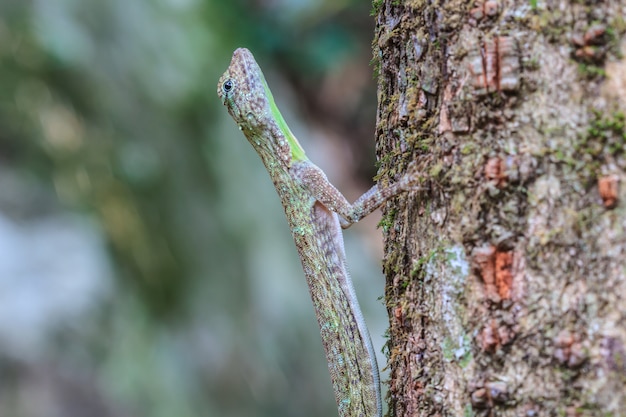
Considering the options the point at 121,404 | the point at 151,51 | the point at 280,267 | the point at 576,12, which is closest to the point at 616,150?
the point at 576,12

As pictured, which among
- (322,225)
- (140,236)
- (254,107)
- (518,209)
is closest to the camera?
(518,209)

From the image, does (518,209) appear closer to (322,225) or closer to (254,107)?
(322,225)

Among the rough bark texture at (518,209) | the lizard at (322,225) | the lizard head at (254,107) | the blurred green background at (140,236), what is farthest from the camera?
the blurred green background at (140,236)

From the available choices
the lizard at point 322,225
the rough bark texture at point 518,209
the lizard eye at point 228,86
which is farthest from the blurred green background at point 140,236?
the rough bark texture at point 518,209

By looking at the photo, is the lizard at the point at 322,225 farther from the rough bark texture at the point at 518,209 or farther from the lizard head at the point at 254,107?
the rough bark texture at the point at 518,209

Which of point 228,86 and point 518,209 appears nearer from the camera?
point 518,209

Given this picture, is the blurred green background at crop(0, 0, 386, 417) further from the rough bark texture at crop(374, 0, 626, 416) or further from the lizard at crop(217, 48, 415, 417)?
the rough bark texture at crop(374, 0, 626, 416)

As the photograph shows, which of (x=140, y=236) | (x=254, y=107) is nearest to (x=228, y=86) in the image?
(x=254, y=107)
